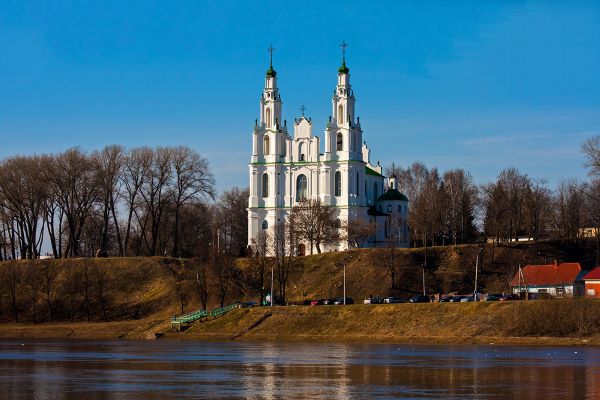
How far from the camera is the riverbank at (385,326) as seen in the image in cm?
7612

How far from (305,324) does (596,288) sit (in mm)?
24609

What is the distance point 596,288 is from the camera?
305 feet

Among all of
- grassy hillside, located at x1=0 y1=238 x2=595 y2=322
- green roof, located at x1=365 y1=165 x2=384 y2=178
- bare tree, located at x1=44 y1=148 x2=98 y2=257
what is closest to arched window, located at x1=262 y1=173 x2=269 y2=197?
green roof, located at x1=365 y1=165 x2=384 y2=178

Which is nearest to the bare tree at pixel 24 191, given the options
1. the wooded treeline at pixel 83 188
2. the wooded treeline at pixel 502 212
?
the wooded treeline at pixel 83 188

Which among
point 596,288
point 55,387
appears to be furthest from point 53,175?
point 55,387

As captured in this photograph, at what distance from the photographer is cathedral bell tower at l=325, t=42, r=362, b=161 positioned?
133 metres

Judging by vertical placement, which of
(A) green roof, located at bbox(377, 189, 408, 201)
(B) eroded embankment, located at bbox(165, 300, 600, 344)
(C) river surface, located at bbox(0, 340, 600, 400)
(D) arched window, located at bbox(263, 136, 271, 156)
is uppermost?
(D) arched window, located at bbox(263, 136, 271, 156)

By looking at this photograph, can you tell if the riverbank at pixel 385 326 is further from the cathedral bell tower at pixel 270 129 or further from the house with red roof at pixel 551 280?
the cathedral bell tower at pixel 270 129

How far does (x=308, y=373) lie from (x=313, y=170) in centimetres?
8534

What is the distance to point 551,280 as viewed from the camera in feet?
323

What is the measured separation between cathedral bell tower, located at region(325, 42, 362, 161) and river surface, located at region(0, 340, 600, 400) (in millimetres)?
61389

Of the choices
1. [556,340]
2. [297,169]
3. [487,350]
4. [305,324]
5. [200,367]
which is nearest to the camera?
[200,367]

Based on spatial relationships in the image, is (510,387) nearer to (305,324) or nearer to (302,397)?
(302,397)

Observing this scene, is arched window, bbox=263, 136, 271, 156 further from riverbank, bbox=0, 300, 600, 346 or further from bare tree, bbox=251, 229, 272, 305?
riverbank, bbox=0, 300, 600, 346
